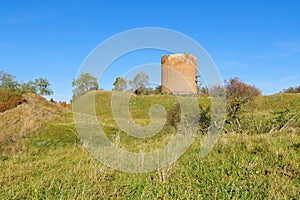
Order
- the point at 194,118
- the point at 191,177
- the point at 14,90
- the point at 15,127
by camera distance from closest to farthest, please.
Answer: the point at 191,177, the point at 194,118, the point at 15,127, the point at 14,90

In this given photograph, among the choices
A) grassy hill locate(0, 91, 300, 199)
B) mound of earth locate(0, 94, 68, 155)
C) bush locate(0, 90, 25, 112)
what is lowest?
grassy hill locate(0, 91, 300, 199)

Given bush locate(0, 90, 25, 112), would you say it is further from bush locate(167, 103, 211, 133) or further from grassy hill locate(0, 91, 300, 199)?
bush locate(167, 103, 211, 133)

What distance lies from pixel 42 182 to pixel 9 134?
26.4 feet

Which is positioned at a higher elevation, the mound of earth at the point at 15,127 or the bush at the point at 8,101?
the bush at the point at 8,101

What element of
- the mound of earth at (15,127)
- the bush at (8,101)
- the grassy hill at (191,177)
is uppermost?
the bush at (8,101)

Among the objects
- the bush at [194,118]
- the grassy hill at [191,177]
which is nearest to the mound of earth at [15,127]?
the grassy hill at [191,177]

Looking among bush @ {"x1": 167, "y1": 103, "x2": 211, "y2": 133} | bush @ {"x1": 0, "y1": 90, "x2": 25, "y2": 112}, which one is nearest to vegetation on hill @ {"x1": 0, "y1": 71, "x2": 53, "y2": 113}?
bush @ {"x1": 0, "y1": 90, "x2": 25, "y2": 112}

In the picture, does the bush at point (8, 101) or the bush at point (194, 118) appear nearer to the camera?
the bush at point (194, 118)

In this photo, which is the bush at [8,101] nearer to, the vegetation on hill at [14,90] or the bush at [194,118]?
the vegetation on hill at [14,90]

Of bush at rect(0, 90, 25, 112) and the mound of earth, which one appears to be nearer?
the mound of earth

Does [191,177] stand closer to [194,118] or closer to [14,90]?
[194,118]

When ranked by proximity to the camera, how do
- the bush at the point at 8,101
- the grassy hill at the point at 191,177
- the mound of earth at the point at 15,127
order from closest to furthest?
1. the grassy hill at the point at 191,177
2. the mound of earth at the point at 15,127
3. the bush at the point at 8,101

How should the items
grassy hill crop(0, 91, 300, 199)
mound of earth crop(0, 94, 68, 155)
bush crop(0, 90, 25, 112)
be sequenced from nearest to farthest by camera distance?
grassy hill crop(0, 91, 300, 199)
mound of earth crop(0, 94, 68, 155)
bush crop(0, 90, 25, 112)

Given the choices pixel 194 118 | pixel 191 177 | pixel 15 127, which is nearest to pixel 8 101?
pixel 15 127
